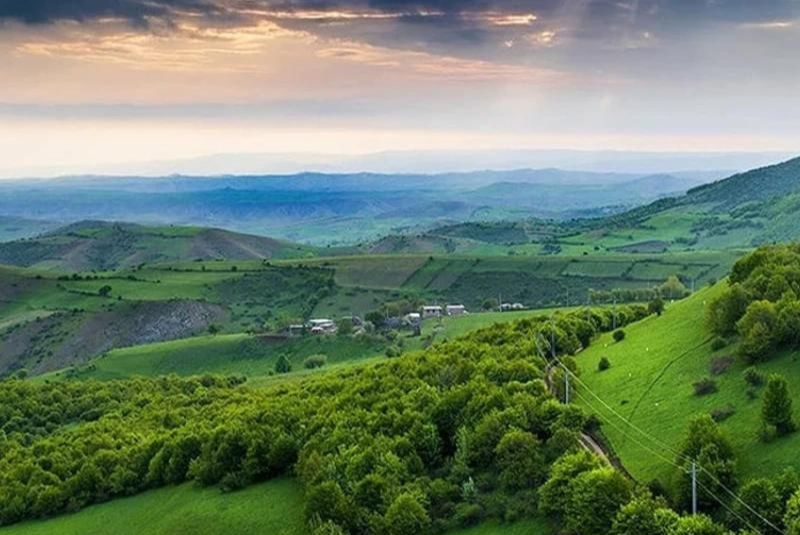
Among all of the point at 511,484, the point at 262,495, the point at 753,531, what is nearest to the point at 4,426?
the point at 262,495

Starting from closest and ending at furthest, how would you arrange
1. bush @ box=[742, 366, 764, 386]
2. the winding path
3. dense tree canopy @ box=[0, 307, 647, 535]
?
the winding path
bush @ box=[742, 366, 764, 386]
dense tree canopy @ box=[0, 307, 647, 535]

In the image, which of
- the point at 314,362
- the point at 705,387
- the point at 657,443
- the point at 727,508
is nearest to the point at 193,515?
the point at 657,443

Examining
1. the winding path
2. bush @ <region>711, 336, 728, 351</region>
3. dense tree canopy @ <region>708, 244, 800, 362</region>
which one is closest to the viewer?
the winding path

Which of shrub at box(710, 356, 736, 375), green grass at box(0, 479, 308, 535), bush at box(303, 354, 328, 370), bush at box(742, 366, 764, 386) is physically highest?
bush at box(742, 366, 764, 386)

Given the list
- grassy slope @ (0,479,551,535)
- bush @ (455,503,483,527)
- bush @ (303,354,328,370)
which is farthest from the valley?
bush @ (303,354,328,370)

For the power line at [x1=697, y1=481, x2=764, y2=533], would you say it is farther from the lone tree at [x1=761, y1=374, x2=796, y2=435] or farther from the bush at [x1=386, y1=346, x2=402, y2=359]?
the bush at [x1=386, y1=346, x2=402, y2=359]

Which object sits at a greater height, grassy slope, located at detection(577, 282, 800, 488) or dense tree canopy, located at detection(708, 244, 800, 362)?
dense tree canopy, located at detection(708, 244, 800, 362)
